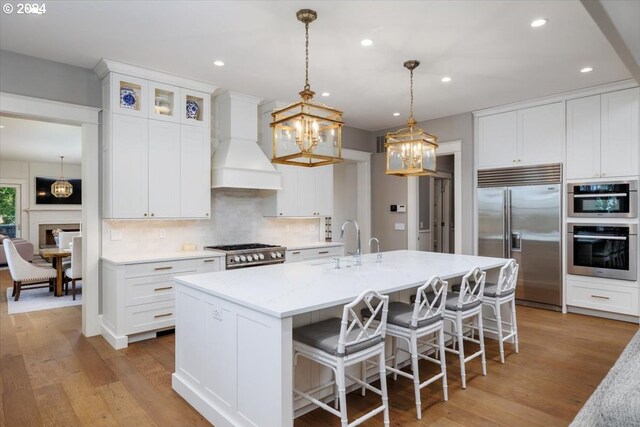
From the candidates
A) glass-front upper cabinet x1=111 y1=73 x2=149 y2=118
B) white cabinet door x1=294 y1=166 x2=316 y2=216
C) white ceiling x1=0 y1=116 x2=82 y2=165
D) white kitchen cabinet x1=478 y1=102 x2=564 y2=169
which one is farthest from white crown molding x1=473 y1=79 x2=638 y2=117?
white ceiling x1=0 y1=116 x2=82 y2=165

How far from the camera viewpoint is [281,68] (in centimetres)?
402

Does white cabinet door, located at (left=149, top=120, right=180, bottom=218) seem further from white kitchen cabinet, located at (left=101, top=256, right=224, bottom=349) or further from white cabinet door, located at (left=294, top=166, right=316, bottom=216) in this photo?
white cabinet door, located at (left=294, top=166, right=316, bottom=216)

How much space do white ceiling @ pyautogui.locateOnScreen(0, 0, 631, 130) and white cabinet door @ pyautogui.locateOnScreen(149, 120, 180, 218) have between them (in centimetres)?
65

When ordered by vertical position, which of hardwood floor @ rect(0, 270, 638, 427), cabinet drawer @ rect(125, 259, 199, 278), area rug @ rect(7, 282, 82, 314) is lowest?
hardwood floor @ rect(0, 270, 638, 427)

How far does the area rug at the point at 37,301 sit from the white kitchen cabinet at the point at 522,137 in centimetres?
635

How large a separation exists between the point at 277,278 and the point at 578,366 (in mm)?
2678

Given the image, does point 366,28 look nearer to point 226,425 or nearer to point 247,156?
point 247,156

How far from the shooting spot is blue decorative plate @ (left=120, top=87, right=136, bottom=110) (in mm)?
3975

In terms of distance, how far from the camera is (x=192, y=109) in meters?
4.56

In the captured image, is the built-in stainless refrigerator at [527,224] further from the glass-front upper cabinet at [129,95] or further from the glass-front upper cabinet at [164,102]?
the glass-front upper cabinet at [129,95]

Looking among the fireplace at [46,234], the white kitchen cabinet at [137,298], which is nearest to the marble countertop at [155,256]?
the white kitchen cabinet at [137,298]

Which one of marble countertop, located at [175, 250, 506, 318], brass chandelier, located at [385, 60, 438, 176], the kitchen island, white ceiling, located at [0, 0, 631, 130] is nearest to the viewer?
the kitchen island

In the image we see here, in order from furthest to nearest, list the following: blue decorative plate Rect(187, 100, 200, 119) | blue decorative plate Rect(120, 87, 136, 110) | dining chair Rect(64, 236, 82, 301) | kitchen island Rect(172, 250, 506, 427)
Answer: dining chair Rect(64, 236, 82, 301), blue decorative plate Rect(187, 100, 200, 119), blue decorative plate Rect(120, 87, 136, 110), kitchen island Rect(172, 250, 506, 427)

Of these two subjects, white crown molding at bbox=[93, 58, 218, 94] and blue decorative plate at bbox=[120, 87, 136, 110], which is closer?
white crown molding at bbox=[93, 58, 218, 94]
